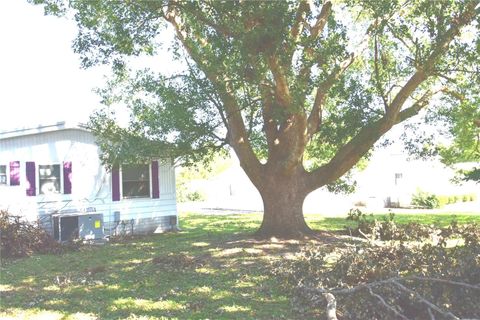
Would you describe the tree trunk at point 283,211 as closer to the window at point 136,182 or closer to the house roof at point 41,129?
the window at point 136,182

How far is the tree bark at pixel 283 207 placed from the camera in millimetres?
12961

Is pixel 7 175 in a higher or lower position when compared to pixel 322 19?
lower

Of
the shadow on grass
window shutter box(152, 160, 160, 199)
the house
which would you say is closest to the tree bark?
the shadow on grass

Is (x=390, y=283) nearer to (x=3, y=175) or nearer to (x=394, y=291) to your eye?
(x=394, y=291)

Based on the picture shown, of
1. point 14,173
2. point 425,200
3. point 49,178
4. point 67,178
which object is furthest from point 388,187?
point 14,173

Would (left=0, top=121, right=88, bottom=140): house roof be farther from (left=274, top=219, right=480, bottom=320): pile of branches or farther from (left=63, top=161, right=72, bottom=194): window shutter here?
(left=274, top=219, right=480, bottom=320): pile of branches

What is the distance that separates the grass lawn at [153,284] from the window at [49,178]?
→ 3.17 m

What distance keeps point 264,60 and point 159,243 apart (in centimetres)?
694

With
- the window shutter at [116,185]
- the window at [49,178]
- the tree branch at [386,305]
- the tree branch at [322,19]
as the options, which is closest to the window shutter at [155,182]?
the window shutter at [116,185]

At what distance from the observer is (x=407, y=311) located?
6500mm

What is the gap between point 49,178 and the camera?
50.6 feet

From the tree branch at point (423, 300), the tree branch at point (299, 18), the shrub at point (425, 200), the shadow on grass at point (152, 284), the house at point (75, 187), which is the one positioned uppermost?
the tree branch at point (299, 18)

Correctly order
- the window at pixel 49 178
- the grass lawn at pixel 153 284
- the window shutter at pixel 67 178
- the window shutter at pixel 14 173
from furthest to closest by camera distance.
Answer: the window shutter at pixel 67 178, the window at pixel 49 178, the window shutter at pixel 14 173, the grass lawn at pixel 153 284

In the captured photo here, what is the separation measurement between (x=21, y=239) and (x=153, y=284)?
6.09m
